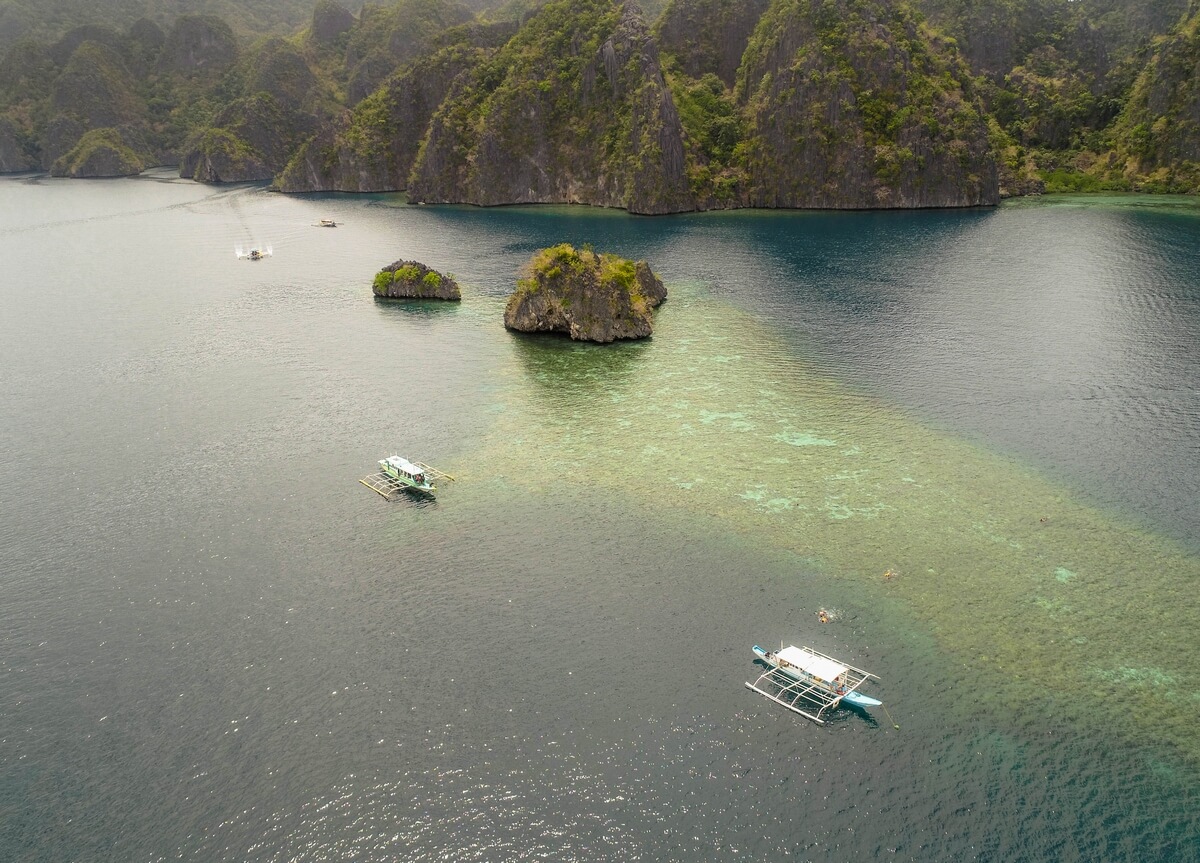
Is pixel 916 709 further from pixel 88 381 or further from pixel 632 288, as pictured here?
pixel 88 381

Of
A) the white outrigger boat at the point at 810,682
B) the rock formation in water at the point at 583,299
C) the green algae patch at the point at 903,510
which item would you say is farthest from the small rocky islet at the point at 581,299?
the white outrigger boat at the point at 810,682

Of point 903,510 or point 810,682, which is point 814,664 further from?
point 903,510

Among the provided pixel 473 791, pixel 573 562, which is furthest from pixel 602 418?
pixel 473 791

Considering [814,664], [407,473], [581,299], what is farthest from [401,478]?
[581,299]

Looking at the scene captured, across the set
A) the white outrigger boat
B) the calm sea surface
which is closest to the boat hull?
the white outrigger boat

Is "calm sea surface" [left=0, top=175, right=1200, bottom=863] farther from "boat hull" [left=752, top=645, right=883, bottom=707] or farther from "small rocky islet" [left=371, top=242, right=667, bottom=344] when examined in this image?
"small rocky islet" [left=371, top=242, right=667, bottom=344]
